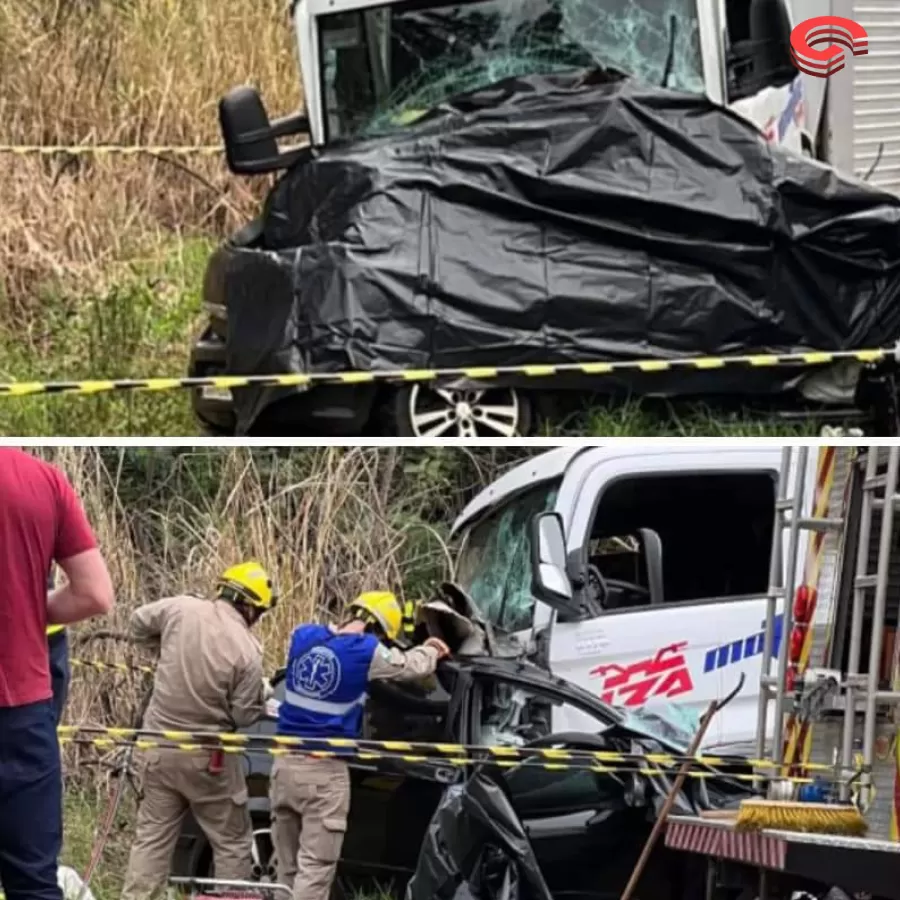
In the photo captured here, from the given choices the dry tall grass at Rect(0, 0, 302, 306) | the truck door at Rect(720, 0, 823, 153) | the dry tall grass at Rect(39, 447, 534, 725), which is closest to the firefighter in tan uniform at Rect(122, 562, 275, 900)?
the dry tall grass at Rect(39, 447, 534, 725)

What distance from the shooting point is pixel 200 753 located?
22.8 ft

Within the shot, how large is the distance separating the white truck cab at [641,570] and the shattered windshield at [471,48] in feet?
5.63

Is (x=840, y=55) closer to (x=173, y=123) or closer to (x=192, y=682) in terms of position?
(x=192, y=682)

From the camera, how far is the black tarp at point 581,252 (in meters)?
6.76

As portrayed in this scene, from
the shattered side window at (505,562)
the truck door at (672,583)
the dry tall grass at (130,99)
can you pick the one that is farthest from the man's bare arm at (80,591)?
the dry tall grass at (130,99)

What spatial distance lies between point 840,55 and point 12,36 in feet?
26.7

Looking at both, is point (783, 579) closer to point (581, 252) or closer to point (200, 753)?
point (581, 252)

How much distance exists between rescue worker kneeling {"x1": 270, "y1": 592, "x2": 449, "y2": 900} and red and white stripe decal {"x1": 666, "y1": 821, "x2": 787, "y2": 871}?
138cm

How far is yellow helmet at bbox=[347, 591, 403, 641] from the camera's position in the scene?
709 centimetres

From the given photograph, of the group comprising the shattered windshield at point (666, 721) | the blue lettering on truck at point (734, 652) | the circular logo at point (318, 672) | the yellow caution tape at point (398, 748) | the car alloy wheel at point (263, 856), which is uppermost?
the circular logo at point (318, 672)

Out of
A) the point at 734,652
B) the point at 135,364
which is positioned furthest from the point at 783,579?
the point at 135,364

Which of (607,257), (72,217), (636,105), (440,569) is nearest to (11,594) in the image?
(607,257)

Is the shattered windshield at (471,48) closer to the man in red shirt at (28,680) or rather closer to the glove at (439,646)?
the glove at (439,646)

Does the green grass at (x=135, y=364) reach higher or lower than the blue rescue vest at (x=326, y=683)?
higher
